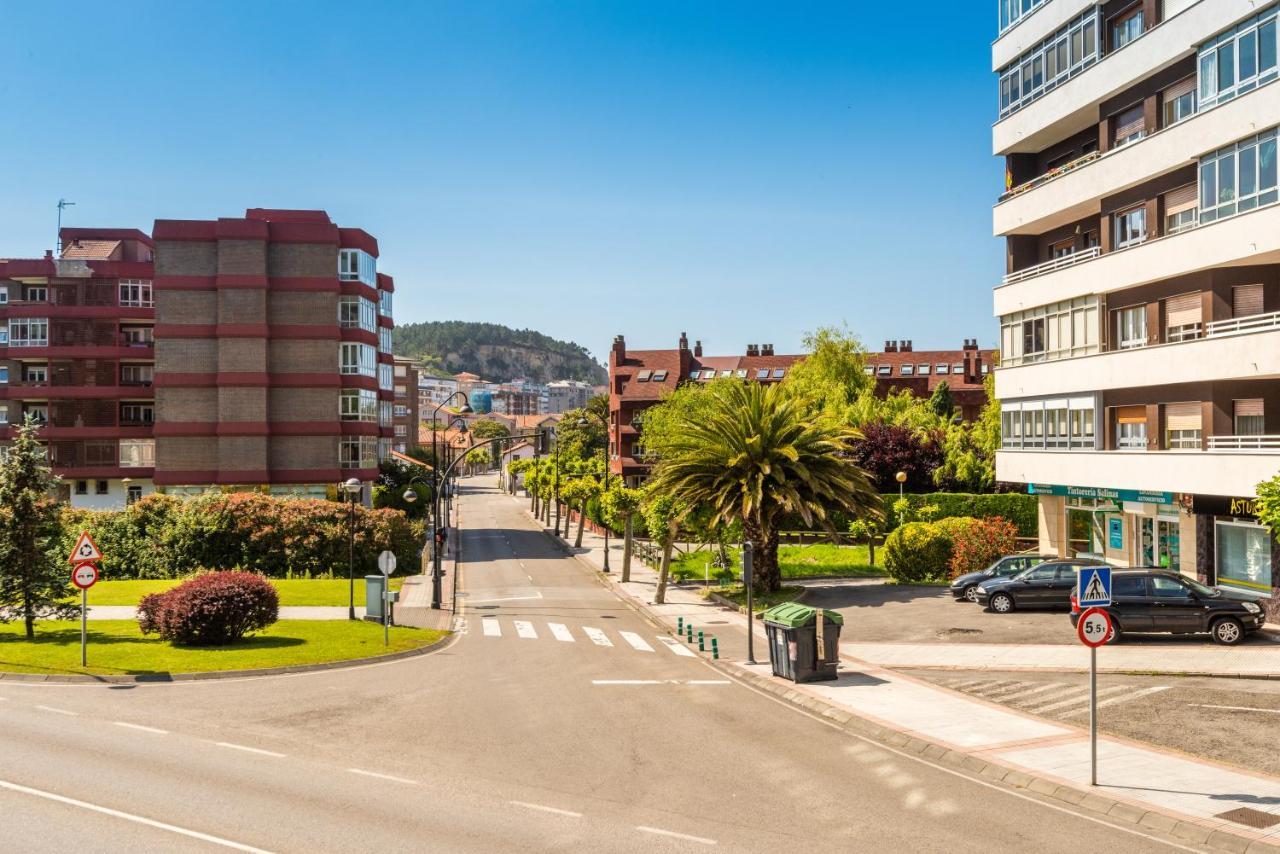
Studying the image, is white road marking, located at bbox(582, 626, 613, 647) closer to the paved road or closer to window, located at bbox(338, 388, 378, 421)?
the paved road

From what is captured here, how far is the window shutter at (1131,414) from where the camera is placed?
1367 inches

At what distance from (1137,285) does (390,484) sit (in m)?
52.4

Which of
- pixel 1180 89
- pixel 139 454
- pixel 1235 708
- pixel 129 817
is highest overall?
pixel 1180 89

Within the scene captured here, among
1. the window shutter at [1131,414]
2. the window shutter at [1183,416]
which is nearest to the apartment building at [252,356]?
the window shutter at [1131,414]

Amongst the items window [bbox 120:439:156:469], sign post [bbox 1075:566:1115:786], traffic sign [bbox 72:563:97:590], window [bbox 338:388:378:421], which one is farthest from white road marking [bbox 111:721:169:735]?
window [bbox 120:439:156:469]

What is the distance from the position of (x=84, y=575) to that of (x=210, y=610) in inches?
142

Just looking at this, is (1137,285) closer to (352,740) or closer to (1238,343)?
(1238,343)

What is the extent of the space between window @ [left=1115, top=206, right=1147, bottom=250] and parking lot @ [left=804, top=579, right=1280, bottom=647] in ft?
43.0

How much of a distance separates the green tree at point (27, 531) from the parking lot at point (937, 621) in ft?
68.7

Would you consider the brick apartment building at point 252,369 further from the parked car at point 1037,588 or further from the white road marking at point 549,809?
the white road marking at point 549,809

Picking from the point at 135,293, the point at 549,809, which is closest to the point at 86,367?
the point at 135,293

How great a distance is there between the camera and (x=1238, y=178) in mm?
28906

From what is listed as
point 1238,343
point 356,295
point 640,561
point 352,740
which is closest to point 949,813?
point 352,740

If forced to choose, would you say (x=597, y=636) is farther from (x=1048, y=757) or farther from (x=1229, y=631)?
(x=1048, y=757)
